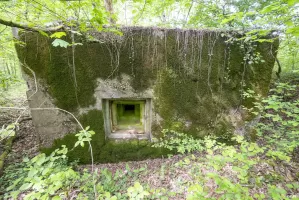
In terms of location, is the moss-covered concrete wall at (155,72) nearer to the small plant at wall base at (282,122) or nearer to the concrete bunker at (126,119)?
the concrete bunker at (126,119)

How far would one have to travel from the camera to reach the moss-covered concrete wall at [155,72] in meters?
2.65

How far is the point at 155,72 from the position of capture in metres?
2.84

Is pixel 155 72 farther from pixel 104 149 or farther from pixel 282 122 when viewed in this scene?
pixel 282 122

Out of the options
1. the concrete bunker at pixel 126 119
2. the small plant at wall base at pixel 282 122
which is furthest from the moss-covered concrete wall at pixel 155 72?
the small plant at wall base at pixel 282 122

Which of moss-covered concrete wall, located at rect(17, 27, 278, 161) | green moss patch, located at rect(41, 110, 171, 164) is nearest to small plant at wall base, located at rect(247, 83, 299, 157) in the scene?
moss-covered concrete wall, located at rect(17, 27, 278, 161)

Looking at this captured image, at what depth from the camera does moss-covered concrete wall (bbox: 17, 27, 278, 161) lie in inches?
104

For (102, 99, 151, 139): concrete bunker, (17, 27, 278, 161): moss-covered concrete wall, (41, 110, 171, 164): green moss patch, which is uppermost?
(17, 27, 278, 161): moss-covered concrete wall

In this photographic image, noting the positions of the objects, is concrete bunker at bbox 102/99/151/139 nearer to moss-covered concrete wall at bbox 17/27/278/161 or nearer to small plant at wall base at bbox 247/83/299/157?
moss-covered concrete wall at bbox 17/27/278/161

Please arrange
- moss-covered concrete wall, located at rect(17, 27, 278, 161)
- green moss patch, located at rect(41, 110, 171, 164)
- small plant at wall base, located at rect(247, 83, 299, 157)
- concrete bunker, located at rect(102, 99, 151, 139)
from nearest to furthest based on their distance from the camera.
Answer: small plant at wall base, located at rect(247, 83, 299, 157), moss-covered concrete wall, located at rect(17, 27, 278, 161), green moss patch, located at rect(41, 110, 171, 164), concrete bunker, located at rect(102, 99, 151, 139)

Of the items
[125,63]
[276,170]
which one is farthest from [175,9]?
[276,170]

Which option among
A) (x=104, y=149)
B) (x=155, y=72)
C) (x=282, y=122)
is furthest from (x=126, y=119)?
(x=282, y=122)

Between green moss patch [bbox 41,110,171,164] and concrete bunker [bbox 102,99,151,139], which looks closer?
green moss patch [bbox 41,110,171,164]

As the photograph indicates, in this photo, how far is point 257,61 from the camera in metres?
2.80

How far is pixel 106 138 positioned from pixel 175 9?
479 centimetres
